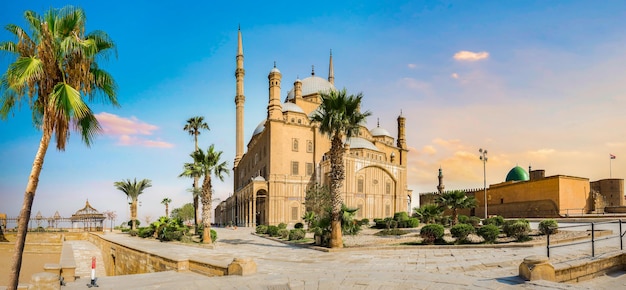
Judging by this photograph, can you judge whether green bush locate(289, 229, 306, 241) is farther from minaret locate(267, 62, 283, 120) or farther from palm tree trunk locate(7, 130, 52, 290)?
minaret locate(267, 62, 283, 120)

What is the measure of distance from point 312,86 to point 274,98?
14514 mm

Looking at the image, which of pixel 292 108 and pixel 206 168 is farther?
pixel 292 108

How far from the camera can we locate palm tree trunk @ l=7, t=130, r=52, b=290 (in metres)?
7.87

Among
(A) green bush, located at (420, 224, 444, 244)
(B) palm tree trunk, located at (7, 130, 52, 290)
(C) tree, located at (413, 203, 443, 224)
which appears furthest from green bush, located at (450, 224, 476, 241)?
(B) palm tree trunk, located at (7, 130, 52, 290)

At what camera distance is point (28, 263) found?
3212 cm

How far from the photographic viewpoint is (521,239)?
16.9 meters

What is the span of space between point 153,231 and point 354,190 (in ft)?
78.0

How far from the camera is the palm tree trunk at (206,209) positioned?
2401cm

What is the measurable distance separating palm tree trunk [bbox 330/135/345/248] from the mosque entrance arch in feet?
89.9

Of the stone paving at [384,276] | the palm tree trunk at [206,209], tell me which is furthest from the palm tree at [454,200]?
the palm tree trunk at [206,209]

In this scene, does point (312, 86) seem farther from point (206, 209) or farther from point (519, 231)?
point (519, 231)

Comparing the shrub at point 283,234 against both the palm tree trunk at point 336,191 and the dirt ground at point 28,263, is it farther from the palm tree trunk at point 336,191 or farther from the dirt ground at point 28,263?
the dirt ground at point 28,263

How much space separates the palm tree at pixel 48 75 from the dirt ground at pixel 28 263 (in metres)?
23.1

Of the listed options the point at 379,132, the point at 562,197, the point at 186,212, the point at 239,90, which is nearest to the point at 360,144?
the point at 379,132
